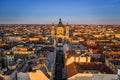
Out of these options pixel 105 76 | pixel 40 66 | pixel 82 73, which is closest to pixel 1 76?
pixel 40 66

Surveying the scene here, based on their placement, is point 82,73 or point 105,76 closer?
point 105,76

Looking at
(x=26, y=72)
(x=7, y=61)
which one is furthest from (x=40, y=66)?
(x=7, y=61)

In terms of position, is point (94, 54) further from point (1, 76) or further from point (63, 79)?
point (1, 76)

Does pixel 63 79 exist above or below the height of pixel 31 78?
below

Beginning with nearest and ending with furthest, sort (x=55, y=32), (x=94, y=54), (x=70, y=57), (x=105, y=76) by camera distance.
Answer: (x=105, y=76), (x=70, y=57), (x=94, y=54), (x=55, y=32)

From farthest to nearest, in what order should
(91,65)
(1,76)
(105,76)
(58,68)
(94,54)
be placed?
(94,54), (58,68), (91,65), (105,76), (1,76)

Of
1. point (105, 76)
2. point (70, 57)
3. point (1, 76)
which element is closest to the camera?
point (1, 76)

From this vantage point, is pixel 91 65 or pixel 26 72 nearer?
pixel 26 72

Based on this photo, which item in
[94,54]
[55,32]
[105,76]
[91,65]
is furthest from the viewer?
[55,32]

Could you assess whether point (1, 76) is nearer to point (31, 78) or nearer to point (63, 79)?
point (31, 78)
